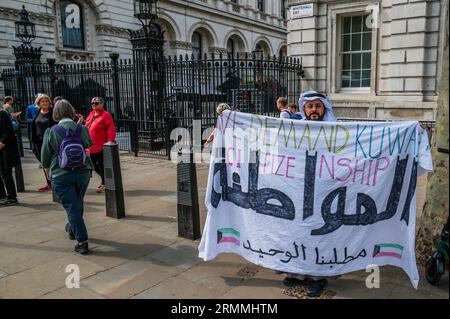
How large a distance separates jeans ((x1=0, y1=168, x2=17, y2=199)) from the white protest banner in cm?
495

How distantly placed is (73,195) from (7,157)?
2817 millimetres

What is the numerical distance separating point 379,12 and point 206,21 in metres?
24.3

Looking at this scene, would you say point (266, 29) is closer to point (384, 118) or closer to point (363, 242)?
point (384, 118)

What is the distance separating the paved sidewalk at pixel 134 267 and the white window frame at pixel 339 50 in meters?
8.47

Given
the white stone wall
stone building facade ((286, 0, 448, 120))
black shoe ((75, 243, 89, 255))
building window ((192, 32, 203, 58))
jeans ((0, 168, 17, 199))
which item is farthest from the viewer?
building window ((192, 32, 203, 58))

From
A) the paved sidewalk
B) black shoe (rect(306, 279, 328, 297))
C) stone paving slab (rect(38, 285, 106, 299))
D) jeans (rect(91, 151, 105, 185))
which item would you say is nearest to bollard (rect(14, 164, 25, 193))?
the paved sidewalk

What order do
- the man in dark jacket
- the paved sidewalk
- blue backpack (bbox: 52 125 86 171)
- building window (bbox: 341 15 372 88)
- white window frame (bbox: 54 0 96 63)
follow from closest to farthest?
the paved sidewalk < blue backpack (bbox: 52 125 86 171) < the man in dark jacket < building window (bbox: 341 15 372 88) < white window frame (bbox: 54 0 96 63)

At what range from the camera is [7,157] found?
22.0 ft

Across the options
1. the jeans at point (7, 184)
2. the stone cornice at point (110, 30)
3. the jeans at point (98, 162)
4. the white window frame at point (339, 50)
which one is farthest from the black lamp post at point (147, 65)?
the stone cornice at point (110, 30)

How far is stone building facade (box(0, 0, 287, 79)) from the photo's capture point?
21.6 m

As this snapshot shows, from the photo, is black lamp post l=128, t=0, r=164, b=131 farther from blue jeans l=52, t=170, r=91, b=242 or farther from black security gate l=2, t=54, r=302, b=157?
blue jeans l=52, t=170, r=91, b=242

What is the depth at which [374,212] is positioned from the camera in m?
3.63

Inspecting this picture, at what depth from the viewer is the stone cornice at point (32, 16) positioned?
2007cm
